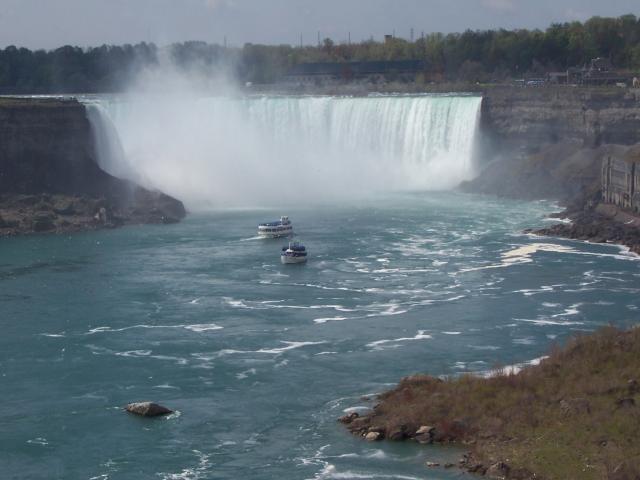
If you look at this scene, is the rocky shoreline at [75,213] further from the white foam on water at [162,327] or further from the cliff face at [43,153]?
the white foam on water at [162,327]

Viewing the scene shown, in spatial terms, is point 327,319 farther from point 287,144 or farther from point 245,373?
point 287,144

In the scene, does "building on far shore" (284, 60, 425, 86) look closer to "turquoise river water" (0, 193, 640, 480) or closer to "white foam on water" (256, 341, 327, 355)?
"turquoise river water" (0, 193, 640, 480)

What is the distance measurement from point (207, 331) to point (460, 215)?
2080 centimetres

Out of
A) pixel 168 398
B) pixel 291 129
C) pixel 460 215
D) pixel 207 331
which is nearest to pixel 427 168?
pixel 291 129

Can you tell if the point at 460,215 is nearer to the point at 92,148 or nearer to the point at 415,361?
the point at 92,148

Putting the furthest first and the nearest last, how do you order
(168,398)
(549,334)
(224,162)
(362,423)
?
(224,162) → (549,334) → (168,398) → (362,423)

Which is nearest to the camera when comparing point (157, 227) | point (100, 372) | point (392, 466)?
point (392, 466)

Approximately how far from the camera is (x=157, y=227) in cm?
4625

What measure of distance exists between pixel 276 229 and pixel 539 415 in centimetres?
2260

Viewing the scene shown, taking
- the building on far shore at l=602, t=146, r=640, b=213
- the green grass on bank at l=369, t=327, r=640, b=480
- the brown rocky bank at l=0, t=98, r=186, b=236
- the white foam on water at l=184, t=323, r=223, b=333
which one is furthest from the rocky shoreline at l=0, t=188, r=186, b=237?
the green grass on bank at l=369, t=327, r=640, b=480

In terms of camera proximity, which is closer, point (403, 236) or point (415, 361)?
point (415, 361)

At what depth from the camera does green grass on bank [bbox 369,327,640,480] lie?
62.7 feet

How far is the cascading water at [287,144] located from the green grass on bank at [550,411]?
33.0 meters

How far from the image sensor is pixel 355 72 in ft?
298
